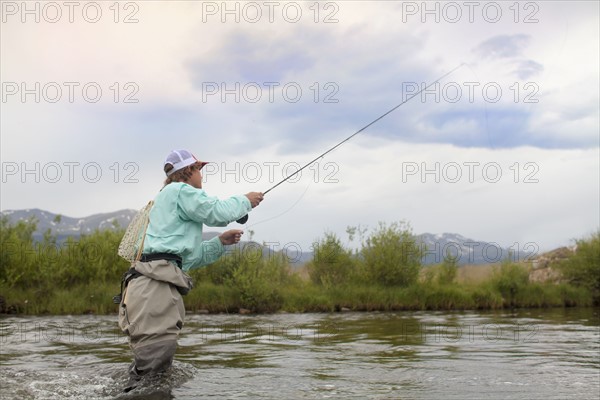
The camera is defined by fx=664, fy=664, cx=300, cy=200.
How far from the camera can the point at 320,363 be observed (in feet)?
30.1

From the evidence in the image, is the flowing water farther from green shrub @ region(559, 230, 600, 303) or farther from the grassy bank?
green shrub @ region(559, 230, 600, 303)

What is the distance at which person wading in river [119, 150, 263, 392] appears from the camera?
6195 millimetres

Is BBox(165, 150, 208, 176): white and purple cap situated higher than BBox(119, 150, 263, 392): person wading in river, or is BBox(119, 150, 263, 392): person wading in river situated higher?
BBox(165, 150, 208, 176): white and purple cap

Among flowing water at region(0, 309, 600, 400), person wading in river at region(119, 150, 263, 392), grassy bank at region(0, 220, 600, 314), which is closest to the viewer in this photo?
person wading in river at region(119, 150, 263, 392)

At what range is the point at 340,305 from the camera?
25.7 meters

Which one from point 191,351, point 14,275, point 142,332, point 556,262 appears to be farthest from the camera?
point 556,262

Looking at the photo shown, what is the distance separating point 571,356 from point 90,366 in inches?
276

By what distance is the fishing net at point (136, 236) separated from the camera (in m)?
6.58

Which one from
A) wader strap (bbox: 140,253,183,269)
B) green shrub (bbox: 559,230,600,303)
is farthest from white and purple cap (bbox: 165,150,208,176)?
green shrub (bbox: 559,230,600,303)

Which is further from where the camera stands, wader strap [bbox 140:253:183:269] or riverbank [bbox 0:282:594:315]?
riverbank [bbox 0:282:594:315]

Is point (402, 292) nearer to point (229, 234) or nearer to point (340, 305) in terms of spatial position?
point (340, 305)

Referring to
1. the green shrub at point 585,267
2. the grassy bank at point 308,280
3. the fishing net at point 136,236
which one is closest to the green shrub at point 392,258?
the grassy bank at point 308,280

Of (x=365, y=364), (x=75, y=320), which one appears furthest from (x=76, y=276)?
(x=365, y=364)

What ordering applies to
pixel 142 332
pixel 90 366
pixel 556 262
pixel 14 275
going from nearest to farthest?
pixel 142 332 < pixel 90 366 < pixel 14 275 < pixel 556 262
